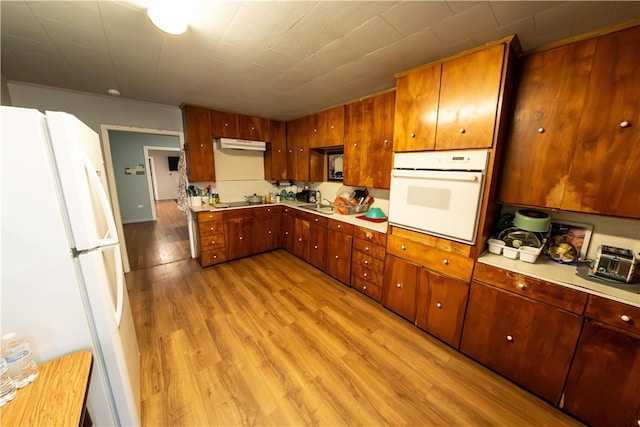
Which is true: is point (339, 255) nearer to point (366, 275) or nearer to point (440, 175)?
point (366, 275)

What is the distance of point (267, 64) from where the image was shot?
1930 millimetres

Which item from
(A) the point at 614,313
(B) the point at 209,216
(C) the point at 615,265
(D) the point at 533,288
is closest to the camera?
(A) the point at 614,313

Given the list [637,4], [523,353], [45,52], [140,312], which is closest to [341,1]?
[637,4]

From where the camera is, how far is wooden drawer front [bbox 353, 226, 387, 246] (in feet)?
7.57

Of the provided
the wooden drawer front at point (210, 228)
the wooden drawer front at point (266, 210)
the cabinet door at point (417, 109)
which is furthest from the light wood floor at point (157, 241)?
the cabinet door at point (417, 109)

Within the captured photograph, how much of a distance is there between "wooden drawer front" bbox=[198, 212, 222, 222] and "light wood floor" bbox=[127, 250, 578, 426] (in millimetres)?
981

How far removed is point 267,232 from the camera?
3779 millimetres

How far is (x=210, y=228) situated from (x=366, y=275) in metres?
2.27

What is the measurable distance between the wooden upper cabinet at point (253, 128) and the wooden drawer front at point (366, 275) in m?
2.64

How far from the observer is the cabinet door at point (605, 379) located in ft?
3.84

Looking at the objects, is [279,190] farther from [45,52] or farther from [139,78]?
[45,52]

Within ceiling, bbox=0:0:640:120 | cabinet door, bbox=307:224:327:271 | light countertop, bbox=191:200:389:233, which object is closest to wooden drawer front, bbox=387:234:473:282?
light countertop, bbox=191:200:389:233

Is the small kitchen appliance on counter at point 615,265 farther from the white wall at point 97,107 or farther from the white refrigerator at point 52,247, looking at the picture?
the white wall at point 97,107

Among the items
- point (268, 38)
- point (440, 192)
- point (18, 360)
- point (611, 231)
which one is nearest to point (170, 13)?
point (268, 38)
